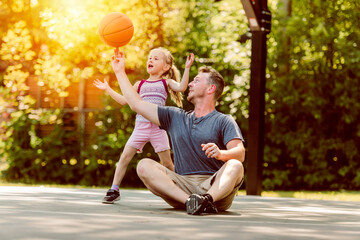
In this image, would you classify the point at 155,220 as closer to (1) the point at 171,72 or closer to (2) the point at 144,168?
(2) the point at 144,168

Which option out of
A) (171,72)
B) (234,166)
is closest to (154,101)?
(171,72)

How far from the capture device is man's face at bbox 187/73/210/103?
5230mm

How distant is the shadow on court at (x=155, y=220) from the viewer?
3717 mm

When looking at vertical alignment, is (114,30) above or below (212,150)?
above

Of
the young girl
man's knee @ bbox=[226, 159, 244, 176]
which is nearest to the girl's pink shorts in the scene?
the young girl

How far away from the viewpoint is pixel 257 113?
8.34 m

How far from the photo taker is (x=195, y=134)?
16.8 feet

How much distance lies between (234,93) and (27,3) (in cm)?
570

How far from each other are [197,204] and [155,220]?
0.45m

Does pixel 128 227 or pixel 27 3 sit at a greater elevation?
pixel 27 3

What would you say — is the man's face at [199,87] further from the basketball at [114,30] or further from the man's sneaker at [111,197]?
the basketball at [114,30]

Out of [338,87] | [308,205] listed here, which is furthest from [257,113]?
[338,87]

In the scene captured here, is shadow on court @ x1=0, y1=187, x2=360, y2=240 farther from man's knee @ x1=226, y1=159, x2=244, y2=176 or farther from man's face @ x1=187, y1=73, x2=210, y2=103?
man's face @ x1=187, y1=73, x2=210, y2=103

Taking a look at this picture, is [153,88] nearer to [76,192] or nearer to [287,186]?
[76,192]
